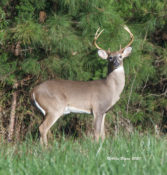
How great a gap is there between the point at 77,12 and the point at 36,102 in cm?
194

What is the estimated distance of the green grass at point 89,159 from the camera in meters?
3.56

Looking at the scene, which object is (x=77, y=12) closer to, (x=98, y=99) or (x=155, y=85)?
(x=98, y=99)

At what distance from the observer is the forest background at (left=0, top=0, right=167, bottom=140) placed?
7230 mm

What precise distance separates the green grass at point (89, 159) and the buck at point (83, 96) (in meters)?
1.65

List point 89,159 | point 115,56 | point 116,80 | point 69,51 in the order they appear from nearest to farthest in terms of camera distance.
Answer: point 89,159 < point 115,56 < point 116,80 < point 69,51

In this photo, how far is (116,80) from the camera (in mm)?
6914

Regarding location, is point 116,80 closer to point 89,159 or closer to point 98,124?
point 98,124

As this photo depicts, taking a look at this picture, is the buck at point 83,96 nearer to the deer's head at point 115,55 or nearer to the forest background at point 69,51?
the deer's head at point 115,55

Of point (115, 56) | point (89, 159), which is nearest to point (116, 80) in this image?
point (115, 56)

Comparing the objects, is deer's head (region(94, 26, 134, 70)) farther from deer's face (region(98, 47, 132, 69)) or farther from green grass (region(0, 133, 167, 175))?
green grass (region(0, 133, 167, 175))

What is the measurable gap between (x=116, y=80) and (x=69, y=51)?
0.99m

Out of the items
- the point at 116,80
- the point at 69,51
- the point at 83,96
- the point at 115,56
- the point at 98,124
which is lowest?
the point at 98,124

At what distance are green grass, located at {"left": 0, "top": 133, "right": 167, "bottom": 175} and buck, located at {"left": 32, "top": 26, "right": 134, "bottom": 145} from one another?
1646 mm

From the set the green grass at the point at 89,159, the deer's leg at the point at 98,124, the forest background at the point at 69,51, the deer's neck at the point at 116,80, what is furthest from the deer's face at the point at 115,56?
the green grass at the point at 89,159
